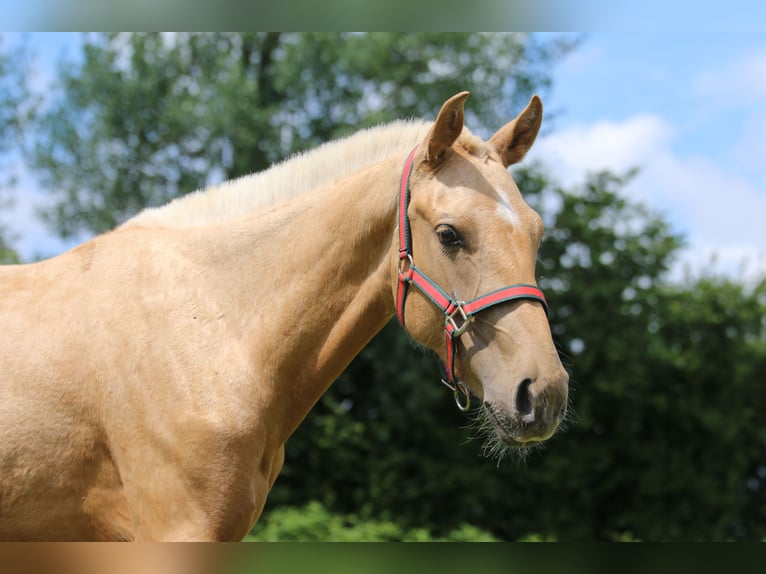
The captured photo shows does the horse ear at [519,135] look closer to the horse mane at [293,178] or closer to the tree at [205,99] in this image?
the horse mane at [293,178]

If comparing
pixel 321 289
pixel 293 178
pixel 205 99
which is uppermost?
pixel 293 178

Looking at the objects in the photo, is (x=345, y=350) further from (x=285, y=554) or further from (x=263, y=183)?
(x=285, y=554)

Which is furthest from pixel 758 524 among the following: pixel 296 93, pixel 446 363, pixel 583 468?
pixel 446 363

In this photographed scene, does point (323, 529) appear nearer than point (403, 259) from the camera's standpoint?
No

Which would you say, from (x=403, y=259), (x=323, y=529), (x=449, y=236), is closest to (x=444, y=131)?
(x=449, y=236)

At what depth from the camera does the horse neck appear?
3.26 m

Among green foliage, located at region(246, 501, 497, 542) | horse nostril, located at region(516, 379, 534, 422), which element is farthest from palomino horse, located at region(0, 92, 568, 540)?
green foliage, located at region(246, 501, 497, 542)

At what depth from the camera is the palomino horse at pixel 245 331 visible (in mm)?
2926

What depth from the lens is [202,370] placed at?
121 inches

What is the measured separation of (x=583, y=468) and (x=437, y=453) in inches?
107

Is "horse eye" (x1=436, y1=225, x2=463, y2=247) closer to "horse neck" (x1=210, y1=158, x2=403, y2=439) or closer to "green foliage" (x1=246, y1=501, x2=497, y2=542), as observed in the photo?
"horse neck" (x1=210, y1=158, x2=403, y2=439)

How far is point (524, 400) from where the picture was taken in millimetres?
2758

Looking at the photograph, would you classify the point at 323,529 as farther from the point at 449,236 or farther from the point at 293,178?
the point at 449,236

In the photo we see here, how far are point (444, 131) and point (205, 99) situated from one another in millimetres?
10299
